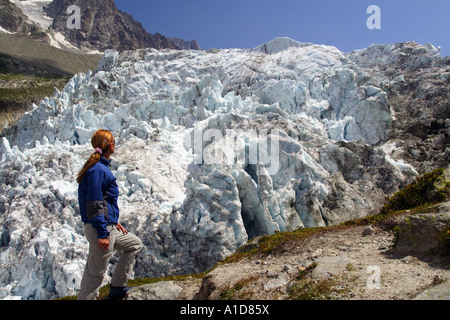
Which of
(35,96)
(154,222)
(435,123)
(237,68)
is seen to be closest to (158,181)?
(154,222)

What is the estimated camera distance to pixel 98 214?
475cm

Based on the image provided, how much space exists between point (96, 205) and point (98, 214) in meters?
0.15

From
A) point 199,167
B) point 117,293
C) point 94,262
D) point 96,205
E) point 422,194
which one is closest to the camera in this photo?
point 96,205

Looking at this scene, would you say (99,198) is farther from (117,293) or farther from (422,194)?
(422,194)

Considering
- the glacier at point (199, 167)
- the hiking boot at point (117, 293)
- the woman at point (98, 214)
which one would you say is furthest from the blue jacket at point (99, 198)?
the glacier at point (199, 167)

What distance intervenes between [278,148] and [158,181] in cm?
958

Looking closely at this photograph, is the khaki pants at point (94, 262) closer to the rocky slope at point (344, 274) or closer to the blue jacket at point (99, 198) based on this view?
the blue jacket at point (99, 198)

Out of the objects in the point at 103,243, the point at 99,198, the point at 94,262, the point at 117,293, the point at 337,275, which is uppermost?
the point at 99,198

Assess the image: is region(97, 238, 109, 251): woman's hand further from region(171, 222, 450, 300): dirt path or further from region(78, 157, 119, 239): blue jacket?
region(171, 222, 450, 300): dirt path

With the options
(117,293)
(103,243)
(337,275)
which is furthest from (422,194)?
(103,243)

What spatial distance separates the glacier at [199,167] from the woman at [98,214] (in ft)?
35.1

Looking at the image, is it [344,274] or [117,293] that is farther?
[117,293]

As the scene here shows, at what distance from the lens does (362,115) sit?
3161cm

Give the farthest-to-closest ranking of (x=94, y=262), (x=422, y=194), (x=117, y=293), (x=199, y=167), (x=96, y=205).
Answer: (x=199, y=167) < (x=422, y=194) < (x=117, y=293) < (x=94, y=262) < (x=96, y=205)
